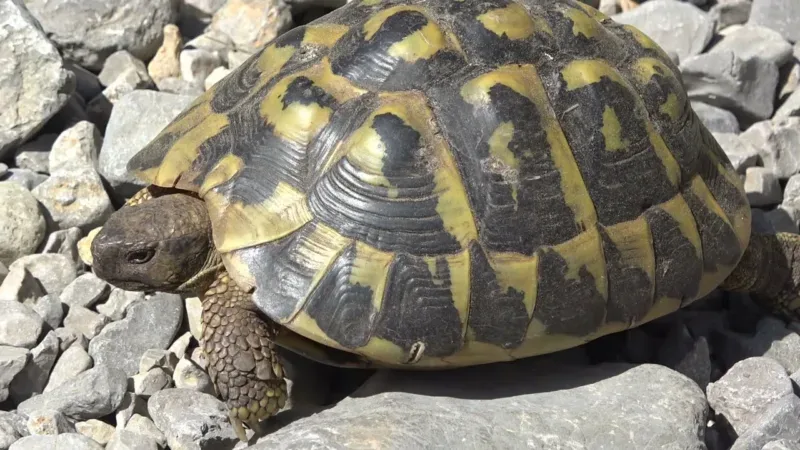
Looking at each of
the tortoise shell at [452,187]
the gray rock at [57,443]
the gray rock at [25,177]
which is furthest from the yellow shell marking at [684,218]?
the gray rock at [25,177]

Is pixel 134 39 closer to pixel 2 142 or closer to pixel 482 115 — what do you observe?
pixel 2 142

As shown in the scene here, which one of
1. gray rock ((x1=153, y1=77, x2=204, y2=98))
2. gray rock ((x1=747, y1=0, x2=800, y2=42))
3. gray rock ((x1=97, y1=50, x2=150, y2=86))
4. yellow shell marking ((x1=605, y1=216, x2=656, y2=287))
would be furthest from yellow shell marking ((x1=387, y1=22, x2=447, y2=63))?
gray rock ((x1=747, y1=0, x2=800, y2=42))

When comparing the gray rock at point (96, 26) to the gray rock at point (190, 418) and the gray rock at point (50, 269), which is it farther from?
the gray rock at point (190, 418)

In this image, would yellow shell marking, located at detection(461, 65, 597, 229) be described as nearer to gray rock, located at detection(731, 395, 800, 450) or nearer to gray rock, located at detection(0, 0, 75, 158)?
gray rock, located at detection(731, 395, 800, 450)

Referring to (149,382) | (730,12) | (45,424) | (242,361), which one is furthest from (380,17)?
(730,12)

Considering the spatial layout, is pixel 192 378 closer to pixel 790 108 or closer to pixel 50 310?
pixel 50 310

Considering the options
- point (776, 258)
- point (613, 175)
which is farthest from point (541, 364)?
point (776, 258)
